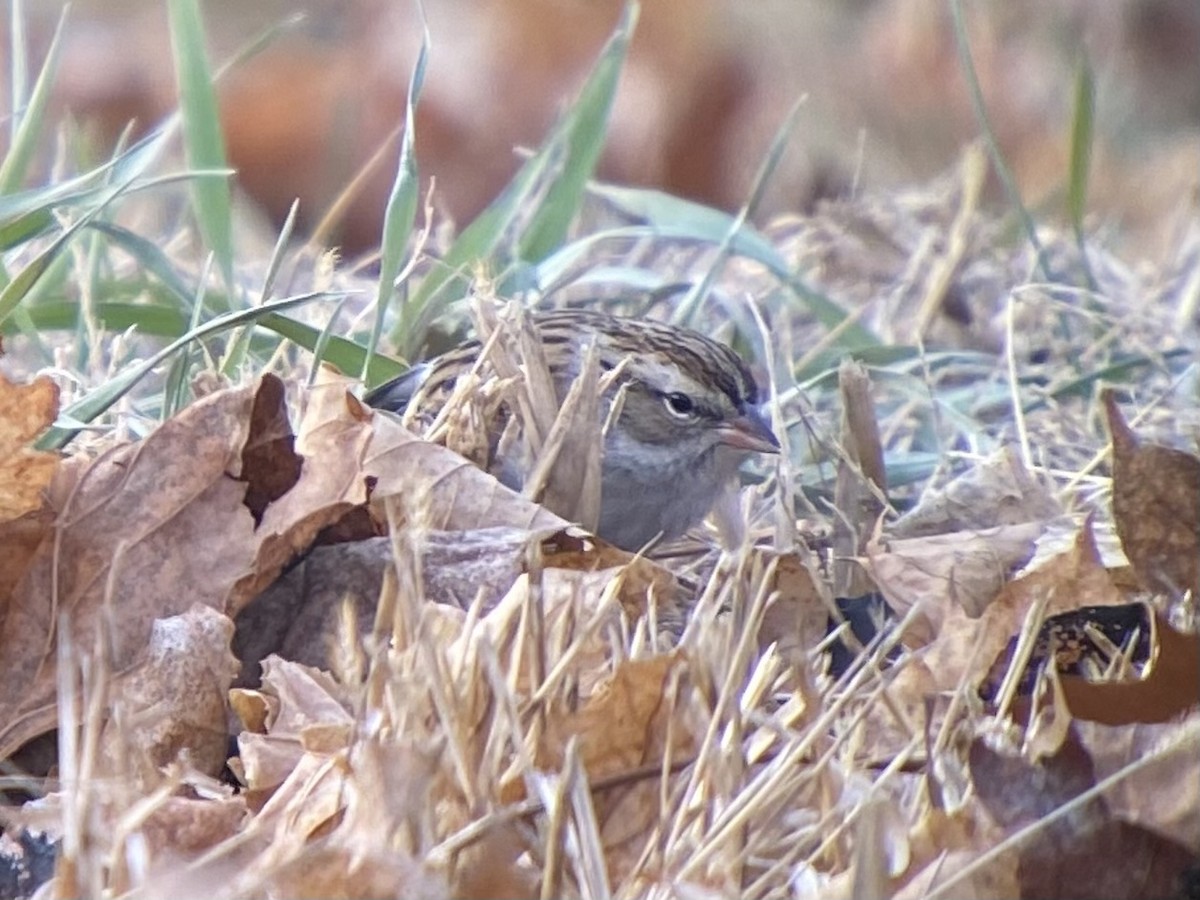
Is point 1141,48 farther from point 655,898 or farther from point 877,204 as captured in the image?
point 655,898

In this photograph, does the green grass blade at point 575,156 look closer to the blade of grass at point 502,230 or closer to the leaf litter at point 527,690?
the blade of grass at point 502,230

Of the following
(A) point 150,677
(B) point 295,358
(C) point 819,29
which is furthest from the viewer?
(C) point 819,29

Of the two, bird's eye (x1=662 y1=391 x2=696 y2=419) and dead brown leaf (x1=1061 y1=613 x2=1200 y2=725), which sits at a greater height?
dead brown leaf (x1=1061 y1=613 x2=1200 y2=725)

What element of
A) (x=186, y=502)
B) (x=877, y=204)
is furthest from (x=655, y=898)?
(x=877, y=204)

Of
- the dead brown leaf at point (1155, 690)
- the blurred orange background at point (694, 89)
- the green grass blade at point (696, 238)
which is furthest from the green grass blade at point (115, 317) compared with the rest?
the blurred orange background at point (694, 89)

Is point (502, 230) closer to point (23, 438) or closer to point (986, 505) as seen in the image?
point (986, 505)

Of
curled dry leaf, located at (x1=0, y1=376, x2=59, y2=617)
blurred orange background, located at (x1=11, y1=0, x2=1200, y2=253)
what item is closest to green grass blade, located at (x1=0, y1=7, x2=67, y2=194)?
curled dry leaf, located at (x1=0, y1=376, x2=59, y2=617)

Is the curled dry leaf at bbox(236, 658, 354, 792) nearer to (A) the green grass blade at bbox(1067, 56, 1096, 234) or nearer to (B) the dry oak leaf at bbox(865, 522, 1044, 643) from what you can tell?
(B) the dry oak leaf at bbox(865, 522, 1044, 643)
